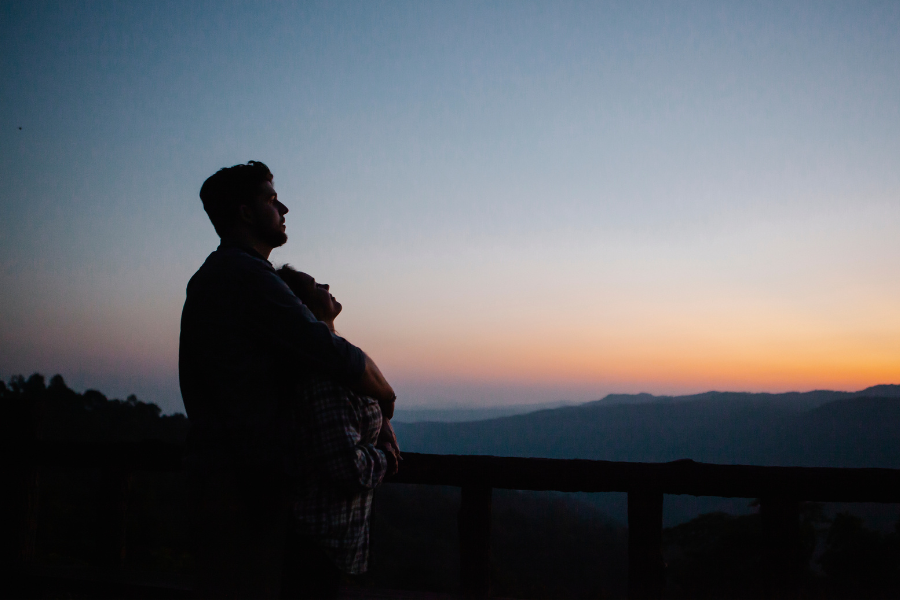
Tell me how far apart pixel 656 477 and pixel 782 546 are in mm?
748

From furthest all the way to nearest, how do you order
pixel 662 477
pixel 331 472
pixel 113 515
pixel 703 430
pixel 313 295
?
pixel 703 430
pixel 113 515
pixel 662 477
pixel 313 295
pixel 331 472

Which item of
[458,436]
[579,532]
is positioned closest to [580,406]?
[458,436]

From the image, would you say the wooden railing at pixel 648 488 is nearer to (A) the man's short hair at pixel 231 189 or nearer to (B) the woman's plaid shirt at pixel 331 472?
(B) the woman's plaid shirt at pixel 331 472

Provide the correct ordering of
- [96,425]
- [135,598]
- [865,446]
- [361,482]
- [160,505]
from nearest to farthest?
[361,482] → [135,598] → [160,505] → [96,425] → [865,446]

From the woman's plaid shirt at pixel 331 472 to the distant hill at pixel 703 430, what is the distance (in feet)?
127

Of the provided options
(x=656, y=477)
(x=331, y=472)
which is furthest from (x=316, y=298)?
(x=656, y=477)

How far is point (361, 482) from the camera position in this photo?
61.6 inches

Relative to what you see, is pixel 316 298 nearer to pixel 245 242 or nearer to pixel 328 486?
pixel 245 242

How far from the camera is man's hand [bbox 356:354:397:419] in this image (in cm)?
165

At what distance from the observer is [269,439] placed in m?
1.56

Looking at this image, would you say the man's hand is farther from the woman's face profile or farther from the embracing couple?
the woman's face profile

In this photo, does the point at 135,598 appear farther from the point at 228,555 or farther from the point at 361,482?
the point at 361,482

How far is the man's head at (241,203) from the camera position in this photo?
5.79 feet

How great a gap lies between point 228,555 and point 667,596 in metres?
2.15
